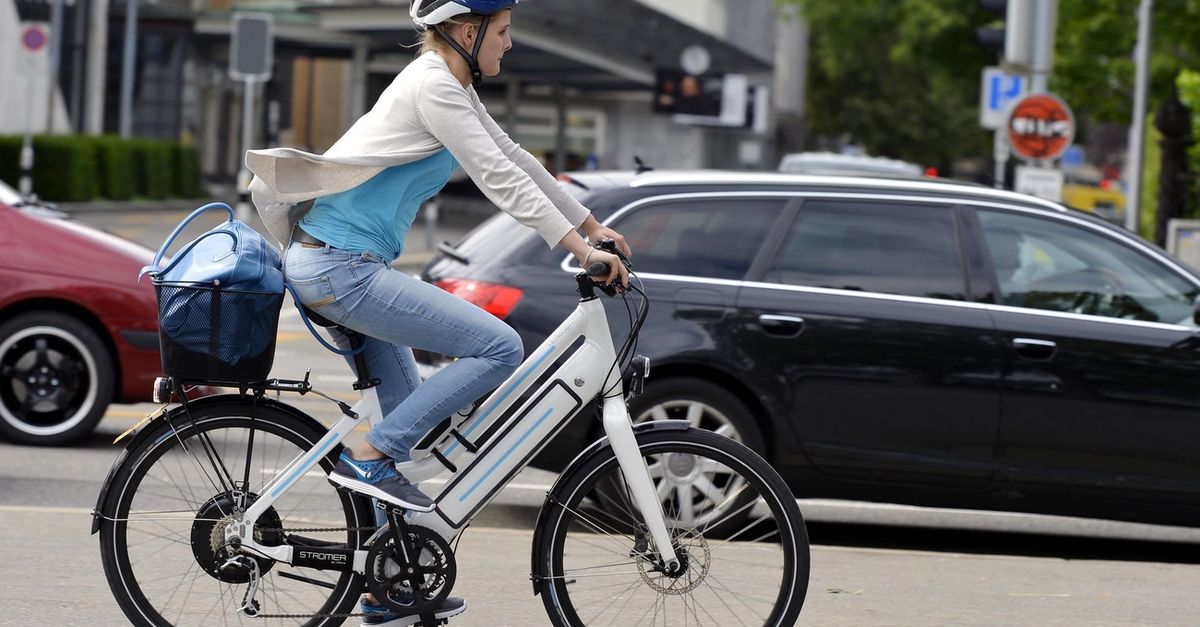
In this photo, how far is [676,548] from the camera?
14.5 feet

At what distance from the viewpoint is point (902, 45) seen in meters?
38.3

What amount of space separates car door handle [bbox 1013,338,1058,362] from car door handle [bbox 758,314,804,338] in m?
0.83

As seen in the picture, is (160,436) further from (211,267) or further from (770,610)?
(770,610)

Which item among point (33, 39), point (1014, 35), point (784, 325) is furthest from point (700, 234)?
point (33, 39)

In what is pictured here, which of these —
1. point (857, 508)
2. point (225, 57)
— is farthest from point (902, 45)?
point (857, 508)

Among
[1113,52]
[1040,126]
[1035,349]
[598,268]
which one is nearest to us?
[598,268]

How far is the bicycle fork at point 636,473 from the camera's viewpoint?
172 inches

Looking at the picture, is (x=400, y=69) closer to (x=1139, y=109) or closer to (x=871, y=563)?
(x=1139, y=109)

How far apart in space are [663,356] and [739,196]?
79cm

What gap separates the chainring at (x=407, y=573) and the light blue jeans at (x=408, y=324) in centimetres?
22

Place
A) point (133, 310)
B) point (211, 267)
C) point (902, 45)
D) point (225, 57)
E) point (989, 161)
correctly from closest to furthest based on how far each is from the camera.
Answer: point (211, 267) → point (133, 310) → point (902, 45) → point (225, 57) → point (989, 161)

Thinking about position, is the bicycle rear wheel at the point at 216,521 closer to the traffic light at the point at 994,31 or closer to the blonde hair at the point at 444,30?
the blonde hair at the point at 444,30

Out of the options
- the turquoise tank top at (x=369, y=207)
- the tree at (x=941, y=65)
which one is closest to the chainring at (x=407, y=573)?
the turquoise tank top at (x=369, y=207)

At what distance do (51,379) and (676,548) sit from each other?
4.94 meters
